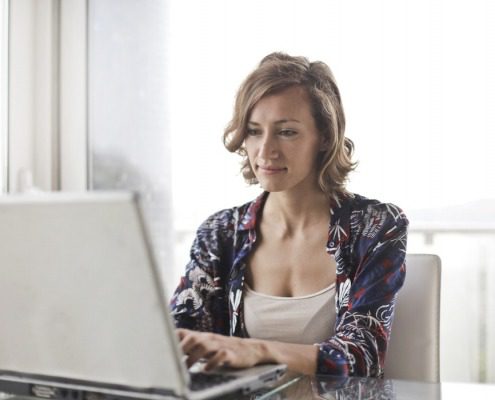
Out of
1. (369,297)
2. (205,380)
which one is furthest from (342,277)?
(205,380)

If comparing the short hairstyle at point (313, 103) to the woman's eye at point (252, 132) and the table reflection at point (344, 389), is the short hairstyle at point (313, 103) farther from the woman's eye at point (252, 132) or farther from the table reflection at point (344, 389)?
the table reflection at point (344, 389)

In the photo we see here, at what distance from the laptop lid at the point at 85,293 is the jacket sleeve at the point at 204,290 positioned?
→ 75 cm

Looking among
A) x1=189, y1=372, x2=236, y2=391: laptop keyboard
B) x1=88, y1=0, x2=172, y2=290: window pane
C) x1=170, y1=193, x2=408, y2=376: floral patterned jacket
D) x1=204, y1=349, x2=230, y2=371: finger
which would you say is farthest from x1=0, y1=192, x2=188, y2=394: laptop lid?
x1=88, y1=0, x2=172, y2=290: window pane

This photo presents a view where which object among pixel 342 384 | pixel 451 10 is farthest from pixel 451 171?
pixel 342 384

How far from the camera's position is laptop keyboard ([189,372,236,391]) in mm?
962

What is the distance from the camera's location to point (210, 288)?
1760 millimetres

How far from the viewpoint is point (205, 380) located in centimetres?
102

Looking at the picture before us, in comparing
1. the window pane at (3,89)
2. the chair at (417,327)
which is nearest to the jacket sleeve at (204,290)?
the chair at (417,327)

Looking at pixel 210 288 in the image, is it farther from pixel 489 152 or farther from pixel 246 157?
pixel 489 152

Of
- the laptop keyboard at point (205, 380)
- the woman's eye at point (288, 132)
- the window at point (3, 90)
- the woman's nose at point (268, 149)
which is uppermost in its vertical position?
the window at point (3, 90)

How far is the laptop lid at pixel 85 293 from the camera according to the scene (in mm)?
818

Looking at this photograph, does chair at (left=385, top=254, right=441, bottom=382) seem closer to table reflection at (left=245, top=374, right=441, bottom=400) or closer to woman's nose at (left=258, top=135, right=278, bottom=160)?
table reflection at (left=245, top=374, right=441, bottom=400)

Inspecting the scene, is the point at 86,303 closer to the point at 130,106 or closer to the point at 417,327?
the point at 417,327

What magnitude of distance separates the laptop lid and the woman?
0.70 m
